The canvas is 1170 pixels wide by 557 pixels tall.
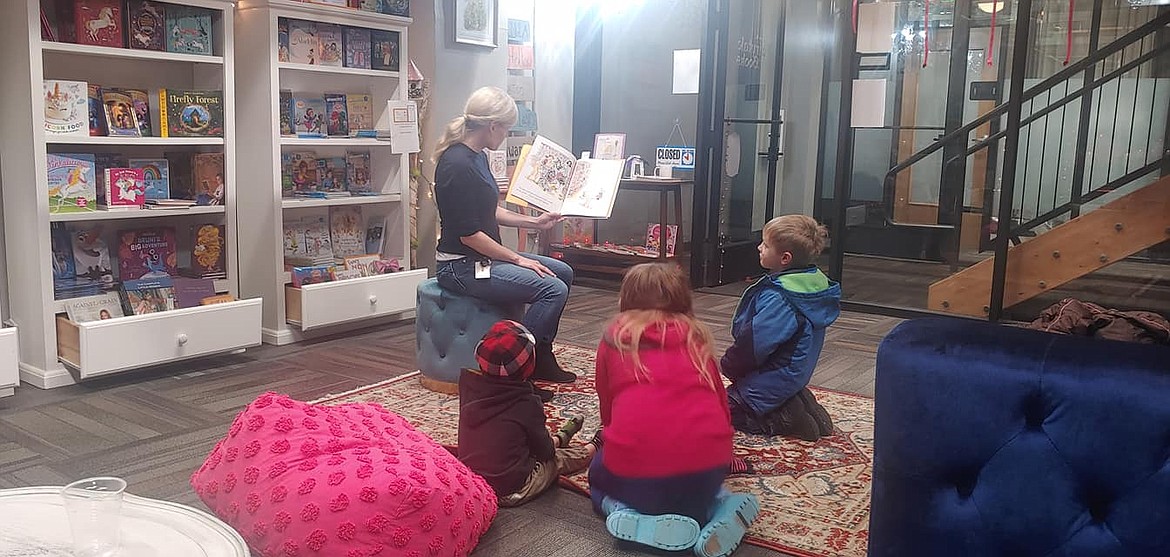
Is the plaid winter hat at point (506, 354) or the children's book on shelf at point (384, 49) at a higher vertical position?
the children's book on shelf at point (384, 49)

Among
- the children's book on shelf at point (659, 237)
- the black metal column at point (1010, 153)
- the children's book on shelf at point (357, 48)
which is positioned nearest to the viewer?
the children's book on shelf at point (357, 48)

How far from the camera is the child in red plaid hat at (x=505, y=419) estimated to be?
2545mm

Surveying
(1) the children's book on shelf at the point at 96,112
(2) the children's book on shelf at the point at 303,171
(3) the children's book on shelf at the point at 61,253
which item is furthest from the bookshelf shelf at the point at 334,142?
(3) the children's book on shelf at the point at 61,253

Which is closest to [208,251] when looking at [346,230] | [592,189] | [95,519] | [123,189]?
[123,189]

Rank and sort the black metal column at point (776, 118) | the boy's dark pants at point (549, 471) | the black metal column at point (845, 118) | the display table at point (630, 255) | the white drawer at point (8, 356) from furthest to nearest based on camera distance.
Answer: the black metal column at point (776, 118) < the display table at point (630, 255) < the black metal column at point (845, 118) < the white drawer at point (8, 356) < the boy's dark pants at point (549, 471)

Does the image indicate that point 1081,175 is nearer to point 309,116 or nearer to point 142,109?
point 309,116

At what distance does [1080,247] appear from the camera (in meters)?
5.34

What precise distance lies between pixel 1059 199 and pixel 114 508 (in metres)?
5.36

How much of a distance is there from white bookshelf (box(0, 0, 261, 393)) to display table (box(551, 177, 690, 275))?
2.73 meters

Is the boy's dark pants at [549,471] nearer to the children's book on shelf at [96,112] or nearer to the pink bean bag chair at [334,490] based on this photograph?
the pink bean bag chair at [334,490]

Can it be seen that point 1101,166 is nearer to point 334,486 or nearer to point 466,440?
point 466,440

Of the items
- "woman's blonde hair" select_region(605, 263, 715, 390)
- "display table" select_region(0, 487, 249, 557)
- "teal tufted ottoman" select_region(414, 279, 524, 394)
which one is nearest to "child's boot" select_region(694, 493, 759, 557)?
"woman's blonde hair" select_region(605, 263, 715, 390)

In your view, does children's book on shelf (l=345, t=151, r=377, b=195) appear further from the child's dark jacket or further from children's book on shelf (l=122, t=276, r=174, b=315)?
the child's dark jacket

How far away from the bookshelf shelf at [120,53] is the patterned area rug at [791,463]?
161 centimetres
